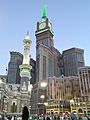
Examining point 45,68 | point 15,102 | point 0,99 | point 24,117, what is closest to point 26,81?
point 15,102

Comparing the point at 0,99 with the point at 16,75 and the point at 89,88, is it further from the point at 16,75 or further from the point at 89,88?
the point at 16,75

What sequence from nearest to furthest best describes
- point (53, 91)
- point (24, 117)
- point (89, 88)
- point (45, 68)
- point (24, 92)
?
point (24, 117), point (24, 92), point (89, 88), point (53, 91), point (45, 68)

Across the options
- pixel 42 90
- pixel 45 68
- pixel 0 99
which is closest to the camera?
pixel 0 99

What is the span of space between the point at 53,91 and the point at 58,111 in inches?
919

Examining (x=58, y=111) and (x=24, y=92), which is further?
(x=58, y=111)

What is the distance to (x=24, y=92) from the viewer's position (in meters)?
67.6

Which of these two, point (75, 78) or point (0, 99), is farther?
point (75, 78)

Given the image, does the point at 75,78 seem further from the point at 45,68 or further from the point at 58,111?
the point at 45,68

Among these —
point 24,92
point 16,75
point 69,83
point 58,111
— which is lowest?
point 58,111

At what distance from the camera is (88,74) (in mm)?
126125

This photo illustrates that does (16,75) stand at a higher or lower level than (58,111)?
higher

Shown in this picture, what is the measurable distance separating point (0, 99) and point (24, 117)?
44.5 m

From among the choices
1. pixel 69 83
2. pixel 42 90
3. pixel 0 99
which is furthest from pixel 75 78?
pixel 0 99

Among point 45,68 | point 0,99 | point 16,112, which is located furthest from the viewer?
point 45,68
